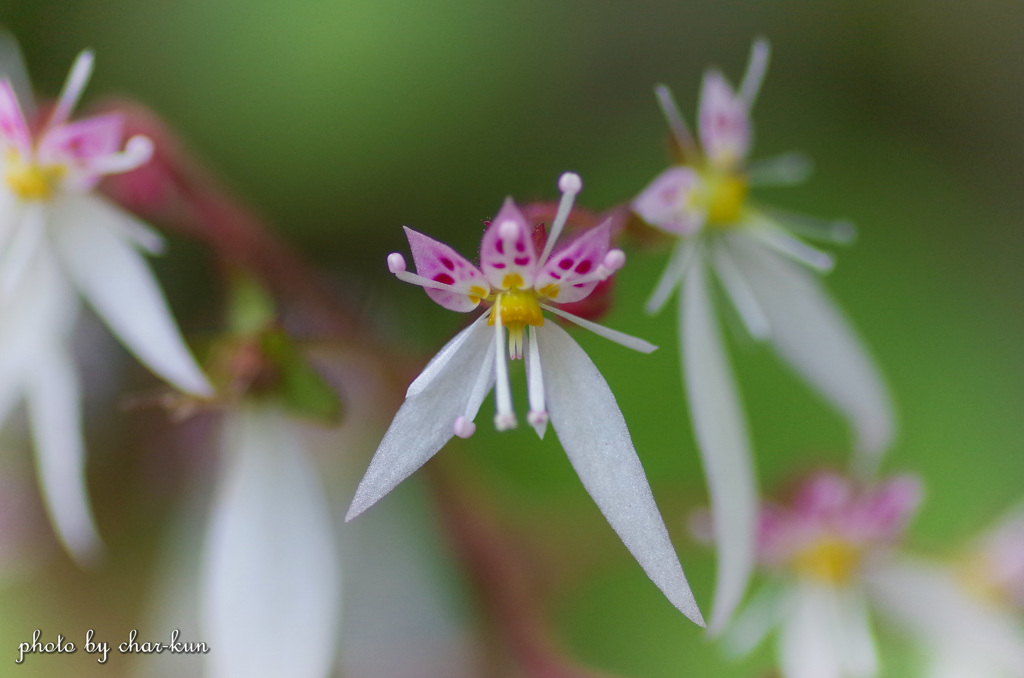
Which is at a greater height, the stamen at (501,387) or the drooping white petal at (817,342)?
the drooping white petal at (817,342)

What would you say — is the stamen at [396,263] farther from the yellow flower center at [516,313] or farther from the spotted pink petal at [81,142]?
the spotted pink petal at [81,142]

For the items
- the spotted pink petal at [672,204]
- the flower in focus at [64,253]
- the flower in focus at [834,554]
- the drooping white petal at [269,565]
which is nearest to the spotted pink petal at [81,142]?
the flower in focus at [64,253]

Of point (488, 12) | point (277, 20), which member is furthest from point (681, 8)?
point (277, 20)

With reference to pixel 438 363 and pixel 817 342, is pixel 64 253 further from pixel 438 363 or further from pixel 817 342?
pixel 817 342

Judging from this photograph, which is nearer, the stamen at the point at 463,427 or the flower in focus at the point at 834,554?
the stamen at the point at 463,427

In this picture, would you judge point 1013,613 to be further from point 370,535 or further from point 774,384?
point 370,535

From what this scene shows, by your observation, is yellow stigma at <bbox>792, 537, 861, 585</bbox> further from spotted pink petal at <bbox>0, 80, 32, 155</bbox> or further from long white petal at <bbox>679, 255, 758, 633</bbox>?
spotted pink petal at <bbox>0, 80, 32, 155</bbox>

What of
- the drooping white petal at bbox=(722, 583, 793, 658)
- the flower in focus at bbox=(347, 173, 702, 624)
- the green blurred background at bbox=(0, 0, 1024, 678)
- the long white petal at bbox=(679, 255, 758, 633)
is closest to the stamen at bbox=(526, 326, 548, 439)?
the flower in focus at bbox=(347, 173, 702, 624)
